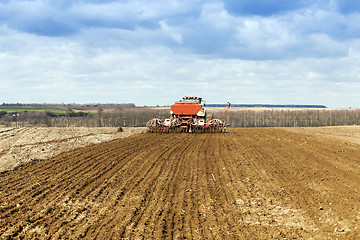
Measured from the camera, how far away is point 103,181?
9.12m

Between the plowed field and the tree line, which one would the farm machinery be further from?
the tree line

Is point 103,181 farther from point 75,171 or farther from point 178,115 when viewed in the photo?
point 178,115

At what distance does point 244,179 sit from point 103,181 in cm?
428

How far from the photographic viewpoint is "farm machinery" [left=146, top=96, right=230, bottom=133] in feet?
79.4

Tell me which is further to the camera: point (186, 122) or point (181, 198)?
point (186, 122)

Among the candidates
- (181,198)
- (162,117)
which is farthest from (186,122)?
(162,117)

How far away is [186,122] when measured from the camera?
2412 centimetres

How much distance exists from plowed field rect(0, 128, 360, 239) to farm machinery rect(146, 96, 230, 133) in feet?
37.4

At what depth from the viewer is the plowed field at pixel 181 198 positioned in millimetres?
5871

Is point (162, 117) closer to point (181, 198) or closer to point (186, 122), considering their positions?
point (186, 122)

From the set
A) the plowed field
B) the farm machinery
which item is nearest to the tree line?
the farm machinery

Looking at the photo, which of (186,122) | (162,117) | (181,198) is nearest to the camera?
(181,198)

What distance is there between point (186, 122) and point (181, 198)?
1667 cm

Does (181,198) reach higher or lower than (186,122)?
lower
